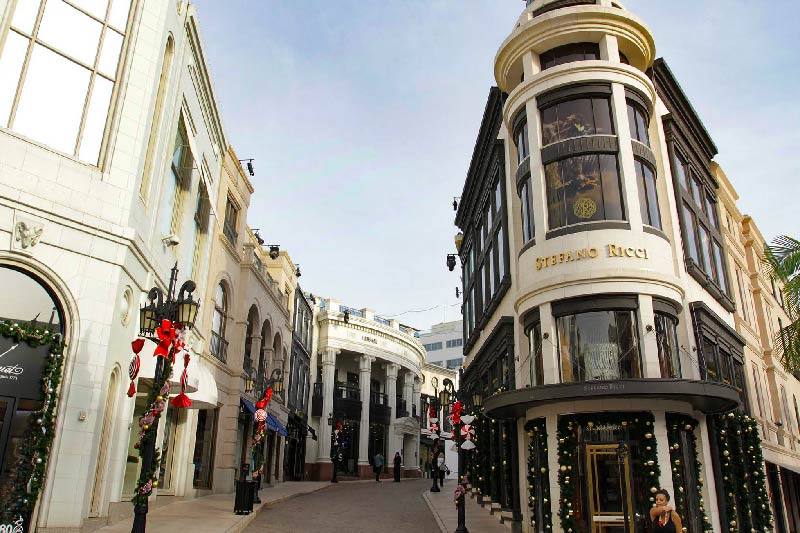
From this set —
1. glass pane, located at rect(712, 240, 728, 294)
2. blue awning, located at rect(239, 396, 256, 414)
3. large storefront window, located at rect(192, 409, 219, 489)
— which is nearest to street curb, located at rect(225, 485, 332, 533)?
large storefront window, located at rect(192, 409, 219, 489)

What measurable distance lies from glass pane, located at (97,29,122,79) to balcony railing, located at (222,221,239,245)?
10.7 meters

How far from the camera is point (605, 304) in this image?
590 inches

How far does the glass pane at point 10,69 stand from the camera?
11.6 m

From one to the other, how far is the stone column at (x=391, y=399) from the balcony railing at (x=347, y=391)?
11.0ft

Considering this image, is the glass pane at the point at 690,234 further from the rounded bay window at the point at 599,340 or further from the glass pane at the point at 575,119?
the rounded bay window at the point at 599,340

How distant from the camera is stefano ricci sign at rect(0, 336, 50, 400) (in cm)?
1082

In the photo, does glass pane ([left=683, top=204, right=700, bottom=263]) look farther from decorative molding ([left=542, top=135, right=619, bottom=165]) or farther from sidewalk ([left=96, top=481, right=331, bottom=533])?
sidewalk ([left=96, top=481, right=331, bottom=533])

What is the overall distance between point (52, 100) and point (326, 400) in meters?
34.8

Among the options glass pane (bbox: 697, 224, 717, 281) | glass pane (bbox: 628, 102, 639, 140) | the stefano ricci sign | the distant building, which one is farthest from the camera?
the distant building

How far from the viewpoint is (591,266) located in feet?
50.0

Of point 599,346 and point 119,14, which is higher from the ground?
point 119,14

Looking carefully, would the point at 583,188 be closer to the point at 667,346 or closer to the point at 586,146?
the point at 586,146

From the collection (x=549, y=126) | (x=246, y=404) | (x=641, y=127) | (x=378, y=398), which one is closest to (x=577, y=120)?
(x=549, y=126)

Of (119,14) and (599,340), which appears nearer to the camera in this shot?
(119,14)
